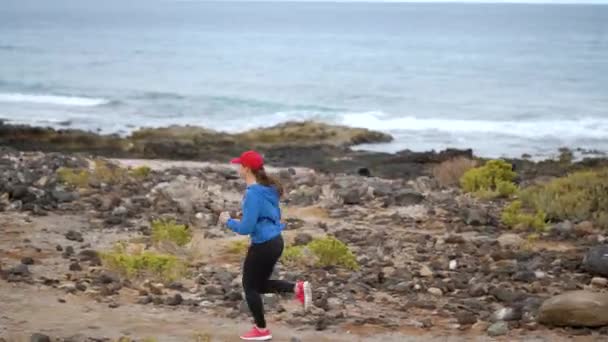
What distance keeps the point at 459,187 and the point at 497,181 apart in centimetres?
159

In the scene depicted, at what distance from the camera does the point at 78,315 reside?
28.0 feet

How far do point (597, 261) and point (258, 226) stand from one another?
4.58 m

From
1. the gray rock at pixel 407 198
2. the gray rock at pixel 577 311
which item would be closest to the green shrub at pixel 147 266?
the gray rock at pixel 577 311

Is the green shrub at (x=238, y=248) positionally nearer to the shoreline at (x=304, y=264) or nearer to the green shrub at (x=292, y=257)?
the shoreline at (x=304, y=264)

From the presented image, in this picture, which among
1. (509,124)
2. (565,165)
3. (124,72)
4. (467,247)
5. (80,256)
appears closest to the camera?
(80,256)

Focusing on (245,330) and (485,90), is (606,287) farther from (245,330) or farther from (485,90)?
(485,90)

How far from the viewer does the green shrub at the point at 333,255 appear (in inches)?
417

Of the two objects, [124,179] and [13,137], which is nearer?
[124,179]

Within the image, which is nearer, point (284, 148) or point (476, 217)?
point (476, 217)

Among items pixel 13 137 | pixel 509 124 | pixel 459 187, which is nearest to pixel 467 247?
pixel 459 187

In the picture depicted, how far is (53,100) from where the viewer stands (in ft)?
168

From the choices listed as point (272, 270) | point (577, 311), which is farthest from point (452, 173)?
point (272, 270)

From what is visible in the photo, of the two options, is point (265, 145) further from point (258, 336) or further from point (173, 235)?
point (258, 336)

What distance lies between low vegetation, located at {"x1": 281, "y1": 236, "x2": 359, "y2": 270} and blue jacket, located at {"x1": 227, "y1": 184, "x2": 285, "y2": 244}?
3.07 metres
